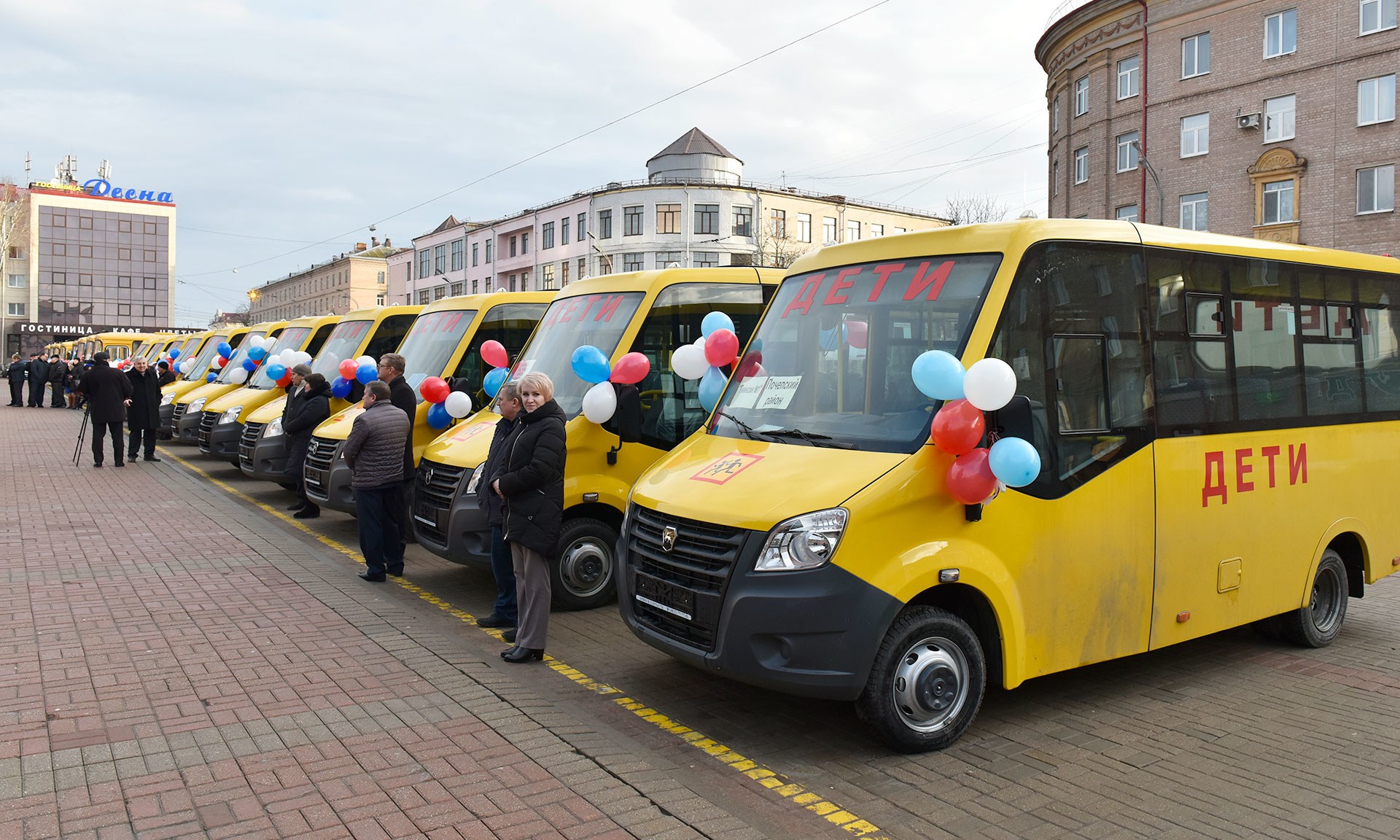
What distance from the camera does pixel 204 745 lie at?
15.8 ft

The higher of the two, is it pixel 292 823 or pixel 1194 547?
pixel 1194 547

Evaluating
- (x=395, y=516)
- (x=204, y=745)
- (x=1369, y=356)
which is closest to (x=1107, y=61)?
(x=1369, y=356)

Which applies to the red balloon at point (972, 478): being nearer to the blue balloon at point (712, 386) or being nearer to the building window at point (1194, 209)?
the blue balloon at point (712, 386)

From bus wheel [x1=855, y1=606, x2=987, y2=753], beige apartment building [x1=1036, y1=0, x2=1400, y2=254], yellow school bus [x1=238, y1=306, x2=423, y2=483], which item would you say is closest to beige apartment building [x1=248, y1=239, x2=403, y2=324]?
beige apartment building [x1=1036, y1=0, x2=1400, y2=254]

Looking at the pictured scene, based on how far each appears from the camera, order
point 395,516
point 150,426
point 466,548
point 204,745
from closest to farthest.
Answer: point 204,745, point 466,548, point 395,516, point 150,426

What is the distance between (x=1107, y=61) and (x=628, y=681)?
1521 inches

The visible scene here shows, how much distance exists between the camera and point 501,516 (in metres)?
6.57

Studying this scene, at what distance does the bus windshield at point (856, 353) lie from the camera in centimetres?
508

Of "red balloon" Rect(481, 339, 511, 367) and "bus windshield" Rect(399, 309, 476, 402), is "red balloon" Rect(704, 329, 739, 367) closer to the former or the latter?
"red balloon" Rect(481, 339, 511, 367)

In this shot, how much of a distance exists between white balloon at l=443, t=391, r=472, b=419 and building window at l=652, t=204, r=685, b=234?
57.4 metres

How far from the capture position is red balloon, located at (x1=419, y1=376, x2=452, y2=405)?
9750mm

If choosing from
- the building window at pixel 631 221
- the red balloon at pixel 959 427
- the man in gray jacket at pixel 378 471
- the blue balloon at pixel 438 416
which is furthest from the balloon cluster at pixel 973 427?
the building window at pixel 631 221

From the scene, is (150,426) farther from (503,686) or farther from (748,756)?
(748,756)

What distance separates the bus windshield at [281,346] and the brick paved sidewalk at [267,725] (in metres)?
6.70
